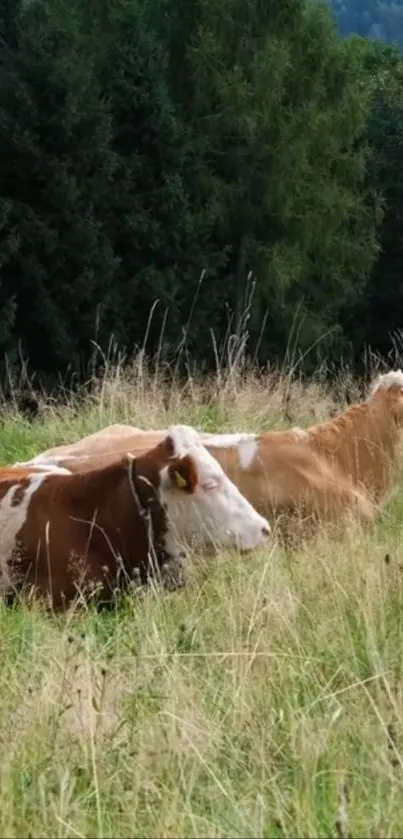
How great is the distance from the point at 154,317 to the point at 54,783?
22682 millimetres

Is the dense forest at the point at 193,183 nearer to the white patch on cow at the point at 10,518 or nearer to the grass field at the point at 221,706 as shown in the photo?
the white patch on cow at the point at 10,518

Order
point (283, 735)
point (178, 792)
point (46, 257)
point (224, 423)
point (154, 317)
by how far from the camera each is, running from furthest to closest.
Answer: point (154, 317) → point (46, 257) → point (224, 423) → point (283, 735) → point (178, 792)

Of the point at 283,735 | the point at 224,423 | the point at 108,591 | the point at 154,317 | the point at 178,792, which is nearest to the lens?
the point at 178,792

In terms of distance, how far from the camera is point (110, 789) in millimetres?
3178

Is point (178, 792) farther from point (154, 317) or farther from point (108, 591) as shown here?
point (154, 317)

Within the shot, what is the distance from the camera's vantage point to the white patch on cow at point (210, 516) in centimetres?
562

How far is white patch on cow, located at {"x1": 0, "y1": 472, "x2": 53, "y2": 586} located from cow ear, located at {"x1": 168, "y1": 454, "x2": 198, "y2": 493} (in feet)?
2.03

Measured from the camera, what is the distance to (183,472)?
5.58 metres

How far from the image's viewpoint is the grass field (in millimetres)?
2996

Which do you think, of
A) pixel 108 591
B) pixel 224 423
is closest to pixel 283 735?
pixel 108 591

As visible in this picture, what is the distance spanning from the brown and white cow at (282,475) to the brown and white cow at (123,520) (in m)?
0.50

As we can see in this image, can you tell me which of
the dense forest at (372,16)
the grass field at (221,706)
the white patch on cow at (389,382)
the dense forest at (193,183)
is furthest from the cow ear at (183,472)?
the dense forest at (372,16)

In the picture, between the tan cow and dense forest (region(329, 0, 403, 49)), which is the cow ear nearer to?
the tan cow

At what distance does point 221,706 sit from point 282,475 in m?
2.81
